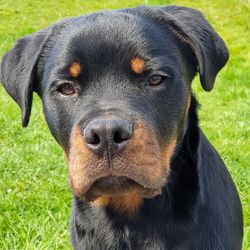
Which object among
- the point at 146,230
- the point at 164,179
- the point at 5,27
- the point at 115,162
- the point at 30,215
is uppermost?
the point at 115,162

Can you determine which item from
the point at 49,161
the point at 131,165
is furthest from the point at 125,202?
the point at 49,161

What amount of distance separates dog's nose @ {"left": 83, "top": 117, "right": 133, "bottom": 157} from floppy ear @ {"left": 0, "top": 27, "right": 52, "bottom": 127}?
2.10 ft

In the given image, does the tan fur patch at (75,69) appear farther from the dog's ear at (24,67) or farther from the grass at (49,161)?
the grass at (49,161)

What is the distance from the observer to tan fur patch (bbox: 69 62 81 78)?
8.65 feet

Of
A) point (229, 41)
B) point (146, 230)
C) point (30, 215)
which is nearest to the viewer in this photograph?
point (146, 230)

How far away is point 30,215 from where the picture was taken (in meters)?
4.30

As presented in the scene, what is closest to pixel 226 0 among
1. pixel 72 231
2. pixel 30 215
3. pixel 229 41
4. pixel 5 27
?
pixel 229 41

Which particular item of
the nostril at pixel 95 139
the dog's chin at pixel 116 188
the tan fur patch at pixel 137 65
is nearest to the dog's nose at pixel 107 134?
the nostril at pixel 95 139

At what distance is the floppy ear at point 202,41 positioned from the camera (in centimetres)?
275

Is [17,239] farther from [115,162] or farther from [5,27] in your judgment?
[5,27]

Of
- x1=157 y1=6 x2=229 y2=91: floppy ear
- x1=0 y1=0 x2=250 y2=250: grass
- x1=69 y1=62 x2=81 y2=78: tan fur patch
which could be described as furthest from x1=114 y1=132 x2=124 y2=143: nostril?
x1=0 y1=0 x2=250 y2=250: grass

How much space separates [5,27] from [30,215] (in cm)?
833

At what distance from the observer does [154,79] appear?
2643mm

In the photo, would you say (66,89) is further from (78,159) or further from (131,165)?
(131,165)
